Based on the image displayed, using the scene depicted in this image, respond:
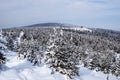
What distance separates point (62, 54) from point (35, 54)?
112ft

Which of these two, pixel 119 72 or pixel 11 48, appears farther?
pixel 11 48

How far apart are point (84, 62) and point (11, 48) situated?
46.1 m

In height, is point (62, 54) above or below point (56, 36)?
below

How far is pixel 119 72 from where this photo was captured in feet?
272

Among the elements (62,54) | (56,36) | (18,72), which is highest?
(56,36)

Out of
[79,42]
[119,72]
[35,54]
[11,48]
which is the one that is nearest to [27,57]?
[35,54]

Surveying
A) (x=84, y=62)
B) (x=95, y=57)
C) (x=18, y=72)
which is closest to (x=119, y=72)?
(x=95, y=57)

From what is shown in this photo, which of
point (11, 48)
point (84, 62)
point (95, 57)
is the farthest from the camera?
point (11, 48)

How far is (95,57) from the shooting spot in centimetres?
10012

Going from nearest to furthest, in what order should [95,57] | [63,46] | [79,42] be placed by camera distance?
[63,46]
[95,57]
[79,42]

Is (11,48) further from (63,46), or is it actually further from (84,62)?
(63,46)

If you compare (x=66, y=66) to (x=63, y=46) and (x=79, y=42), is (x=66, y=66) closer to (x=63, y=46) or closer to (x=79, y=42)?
(x=63, y=46)

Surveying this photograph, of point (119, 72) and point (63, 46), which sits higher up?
point (63, 46)

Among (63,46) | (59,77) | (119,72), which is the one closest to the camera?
(63,46)
